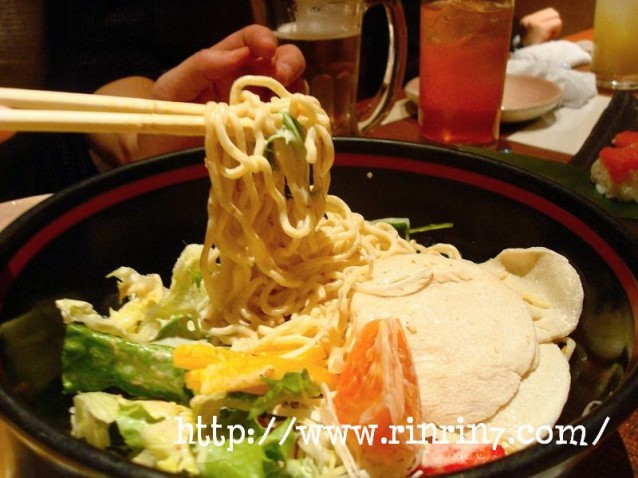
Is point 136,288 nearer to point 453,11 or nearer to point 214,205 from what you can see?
point 214,205

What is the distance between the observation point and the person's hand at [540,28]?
3443mm

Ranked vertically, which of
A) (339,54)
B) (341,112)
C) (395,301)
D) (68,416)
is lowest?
(68,416)

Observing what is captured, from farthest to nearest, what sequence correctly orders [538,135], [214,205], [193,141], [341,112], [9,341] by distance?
[538,135] < [341,112] < [193,141] < [214,205] < [9,341]

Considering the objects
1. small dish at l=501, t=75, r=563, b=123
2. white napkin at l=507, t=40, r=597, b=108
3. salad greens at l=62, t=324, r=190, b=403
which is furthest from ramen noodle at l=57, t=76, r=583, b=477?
white napkin at l=507, t=40, r=597, b=108

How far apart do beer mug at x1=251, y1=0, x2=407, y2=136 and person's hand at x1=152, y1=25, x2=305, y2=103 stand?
0.27ft

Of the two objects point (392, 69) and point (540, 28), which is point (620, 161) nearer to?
point (392, 69)

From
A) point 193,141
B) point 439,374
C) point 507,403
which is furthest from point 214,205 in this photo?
point 193,141

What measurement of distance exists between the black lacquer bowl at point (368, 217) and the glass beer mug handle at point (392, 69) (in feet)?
2.61

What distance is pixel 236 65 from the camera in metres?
1.70

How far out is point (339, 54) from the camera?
188 centimetres

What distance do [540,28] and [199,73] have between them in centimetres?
244

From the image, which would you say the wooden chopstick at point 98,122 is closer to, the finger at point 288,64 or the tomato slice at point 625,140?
the finger at point 288,64

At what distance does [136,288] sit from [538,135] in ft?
5.13

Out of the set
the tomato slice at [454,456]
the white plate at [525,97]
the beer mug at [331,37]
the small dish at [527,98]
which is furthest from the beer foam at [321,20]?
the tomato slice at [454,456]
